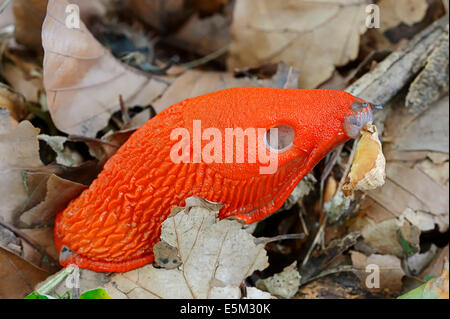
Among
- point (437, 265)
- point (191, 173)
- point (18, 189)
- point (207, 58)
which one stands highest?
point (191, 173)

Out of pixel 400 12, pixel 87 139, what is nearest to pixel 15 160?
pixel 87 139

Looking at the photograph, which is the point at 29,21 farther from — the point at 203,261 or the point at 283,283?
the point at 283,283

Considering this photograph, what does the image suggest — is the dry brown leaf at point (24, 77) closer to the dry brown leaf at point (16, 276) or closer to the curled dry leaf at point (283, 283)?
the dry brown leaf at point (16, 276)

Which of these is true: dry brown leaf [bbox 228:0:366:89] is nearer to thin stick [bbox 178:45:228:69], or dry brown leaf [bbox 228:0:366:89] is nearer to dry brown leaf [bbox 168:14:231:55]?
thin stick [bbox 178:45:228:69]

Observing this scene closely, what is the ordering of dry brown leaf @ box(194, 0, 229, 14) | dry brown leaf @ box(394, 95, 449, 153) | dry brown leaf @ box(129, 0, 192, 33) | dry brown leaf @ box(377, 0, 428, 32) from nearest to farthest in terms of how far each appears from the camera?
dry brown leaf @ box(394, 95, 449, 153)
dry brown leaf @ box(377, 0, 428, 32)
dry brown leaf @ box(129, 0, 192, 33)
dry brown leaf @ box(194, 0, 229, 14)

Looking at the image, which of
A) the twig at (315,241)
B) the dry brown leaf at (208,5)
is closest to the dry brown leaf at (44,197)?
the twig at (315,241)

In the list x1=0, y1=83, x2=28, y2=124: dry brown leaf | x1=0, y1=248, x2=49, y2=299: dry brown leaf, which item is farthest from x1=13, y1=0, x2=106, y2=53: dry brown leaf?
x1=0, y1=248, x2=49, y2=299: dry brown leaf
